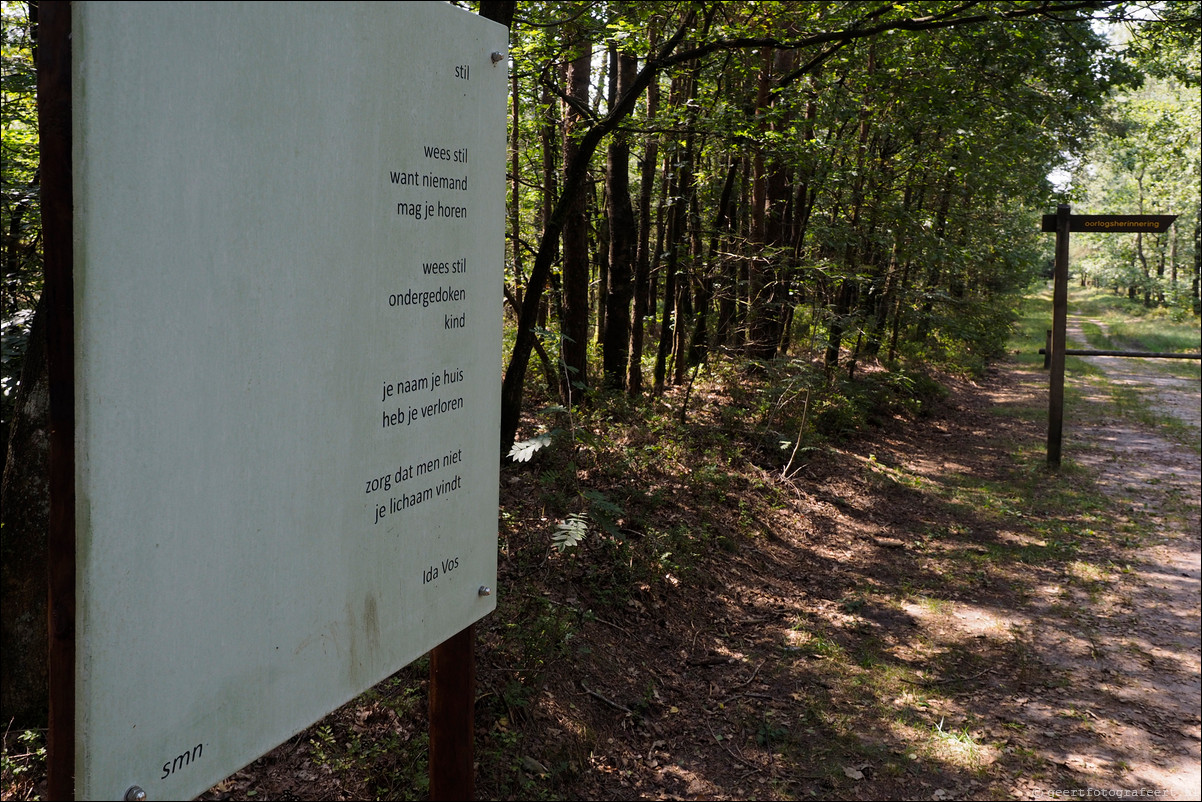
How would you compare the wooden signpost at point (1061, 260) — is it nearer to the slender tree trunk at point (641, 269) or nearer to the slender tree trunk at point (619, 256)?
the slender tree trunk at point (641, 269)

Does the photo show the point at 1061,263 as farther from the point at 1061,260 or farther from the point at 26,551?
the point at 26,551

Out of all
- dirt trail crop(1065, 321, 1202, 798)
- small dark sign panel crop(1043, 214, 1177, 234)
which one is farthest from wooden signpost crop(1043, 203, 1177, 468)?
dirt trail crop(1065, 321, 1202, 798)

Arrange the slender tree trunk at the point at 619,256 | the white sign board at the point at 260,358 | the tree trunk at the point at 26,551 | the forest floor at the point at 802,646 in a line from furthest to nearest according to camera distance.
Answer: the slender tree trunk at the point at 619,256 → the forest floor at the point at 802,646 → the tree trunk at the point at 26,551 → the white sign board at the point at 260,358

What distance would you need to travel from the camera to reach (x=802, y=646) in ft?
19.3

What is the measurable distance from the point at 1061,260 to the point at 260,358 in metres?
11.6

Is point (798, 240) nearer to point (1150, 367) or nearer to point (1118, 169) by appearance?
point (1150, 367)

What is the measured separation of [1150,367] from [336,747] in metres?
25.8

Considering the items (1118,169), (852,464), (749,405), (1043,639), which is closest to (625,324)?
(749,405)

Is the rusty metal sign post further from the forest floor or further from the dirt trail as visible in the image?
the forest floor

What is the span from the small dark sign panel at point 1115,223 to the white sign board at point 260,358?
35.2 feet

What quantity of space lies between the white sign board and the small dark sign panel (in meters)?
10.7

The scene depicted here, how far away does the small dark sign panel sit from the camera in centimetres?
1030

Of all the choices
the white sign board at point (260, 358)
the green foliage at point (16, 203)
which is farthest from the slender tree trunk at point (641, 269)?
the white sign board at point (260, 358)

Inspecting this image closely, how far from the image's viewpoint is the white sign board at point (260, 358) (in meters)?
1.32
